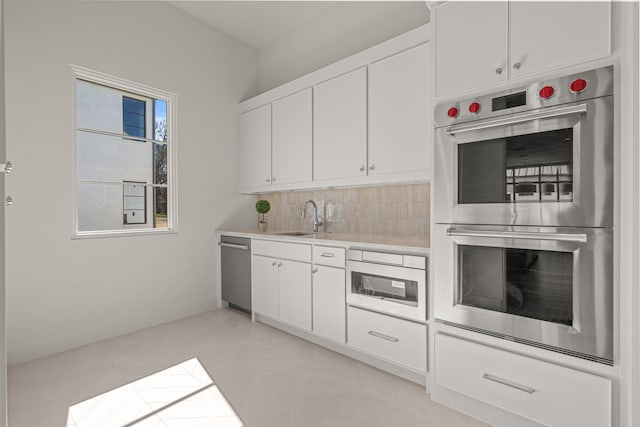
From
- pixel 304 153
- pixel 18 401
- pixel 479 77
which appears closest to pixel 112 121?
pixel 304 153

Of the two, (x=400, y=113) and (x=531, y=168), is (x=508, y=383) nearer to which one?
(x=531, y=168)

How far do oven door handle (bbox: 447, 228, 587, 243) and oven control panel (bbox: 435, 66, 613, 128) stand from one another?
0.58 metres

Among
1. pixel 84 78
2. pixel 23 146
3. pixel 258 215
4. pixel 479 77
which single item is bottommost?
pixel 258 215

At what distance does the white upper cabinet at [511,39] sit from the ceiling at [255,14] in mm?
1876

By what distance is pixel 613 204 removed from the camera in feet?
4.49

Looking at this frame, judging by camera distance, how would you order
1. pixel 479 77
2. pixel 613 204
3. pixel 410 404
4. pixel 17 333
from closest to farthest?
pixel 613 204
pixel 479 77
pixel 410 404
pixel 17 333

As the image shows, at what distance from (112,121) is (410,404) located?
317 cm

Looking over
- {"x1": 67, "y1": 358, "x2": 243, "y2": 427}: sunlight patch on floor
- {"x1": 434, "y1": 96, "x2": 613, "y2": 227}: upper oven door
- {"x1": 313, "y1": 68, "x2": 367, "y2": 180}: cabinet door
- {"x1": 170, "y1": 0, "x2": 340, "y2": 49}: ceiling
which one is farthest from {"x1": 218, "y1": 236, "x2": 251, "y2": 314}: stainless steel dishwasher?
{"x1": 170, "y1": 0, "x2": 340, "y2": 49}: ceiling

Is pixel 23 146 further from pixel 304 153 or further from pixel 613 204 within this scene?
pixel 613 204

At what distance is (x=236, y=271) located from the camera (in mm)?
3355

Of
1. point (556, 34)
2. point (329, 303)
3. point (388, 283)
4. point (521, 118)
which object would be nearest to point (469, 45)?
point (556, 34)

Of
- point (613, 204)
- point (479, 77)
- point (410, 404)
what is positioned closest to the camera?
point (613, 204)

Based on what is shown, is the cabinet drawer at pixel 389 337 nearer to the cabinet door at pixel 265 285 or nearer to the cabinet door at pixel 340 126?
the cabinet door at pixel 265 285

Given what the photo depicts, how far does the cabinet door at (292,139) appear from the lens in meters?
3.05
